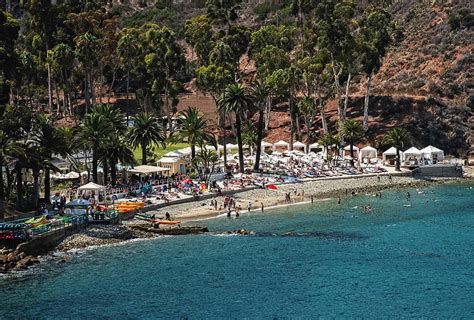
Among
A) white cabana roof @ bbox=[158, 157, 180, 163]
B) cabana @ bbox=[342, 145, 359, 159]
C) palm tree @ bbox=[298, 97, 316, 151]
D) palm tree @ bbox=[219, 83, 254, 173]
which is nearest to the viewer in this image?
white cabana roof @ bbox=[158, 157, 180, 163]

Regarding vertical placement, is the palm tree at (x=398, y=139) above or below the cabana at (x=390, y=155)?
above

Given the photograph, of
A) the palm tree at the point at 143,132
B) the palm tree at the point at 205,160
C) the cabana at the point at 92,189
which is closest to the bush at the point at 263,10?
the palm tree at the point at 205,160

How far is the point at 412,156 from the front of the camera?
10531 cm

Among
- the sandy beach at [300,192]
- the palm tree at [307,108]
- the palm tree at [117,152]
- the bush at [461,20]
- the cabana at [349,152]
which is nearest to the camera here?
the sandy beach at [300,192]

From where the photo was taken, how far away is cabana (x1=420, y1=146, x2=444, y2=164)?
104 meters

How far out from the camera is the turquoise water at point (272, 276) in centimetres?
4509

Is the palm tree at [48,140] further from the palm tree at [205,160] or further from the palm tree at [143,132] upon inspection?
the palm tree at [205,160]

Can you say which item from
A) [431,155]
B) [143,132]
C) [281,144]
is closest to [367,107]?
[281,144]

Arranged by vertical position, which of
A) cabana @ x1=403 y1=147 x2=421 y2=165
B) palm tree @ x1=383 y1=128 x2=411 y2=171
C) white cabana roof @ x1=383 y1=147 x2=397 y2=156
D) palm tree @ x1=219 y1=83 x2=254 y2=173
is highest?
palm tree @ x1=219 y1=83 x2=254 y2=173

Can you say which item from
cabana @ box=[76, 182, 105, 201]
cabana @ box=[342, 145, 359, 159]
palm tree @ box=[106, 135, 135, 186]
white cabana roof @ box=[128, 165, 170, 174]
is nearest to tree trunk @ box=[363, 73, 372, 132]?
cabana @ box=[342, 145, 359, 159]

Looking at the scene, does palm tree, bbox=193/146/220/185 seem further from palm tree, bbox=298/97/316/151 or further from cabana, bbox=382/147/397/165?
cabana, bbox=382/147/397/165

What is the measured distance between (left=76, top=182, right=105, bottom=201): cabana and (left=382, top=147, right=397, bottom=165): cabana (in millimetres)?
47317

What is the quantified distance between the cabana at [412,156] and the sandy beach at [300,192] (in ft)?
14.0

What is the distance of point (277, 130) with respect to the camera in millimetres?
126312
